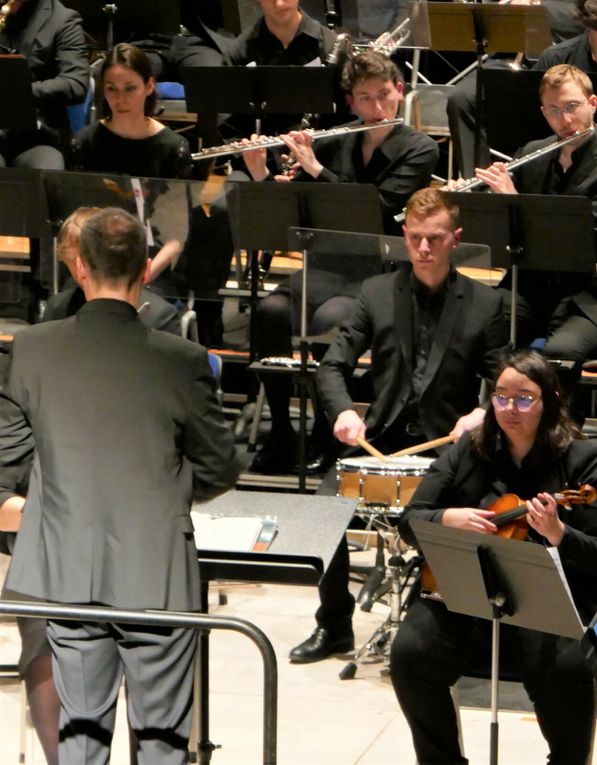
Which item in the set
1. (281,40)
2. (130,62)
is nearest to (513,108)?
(281,40)

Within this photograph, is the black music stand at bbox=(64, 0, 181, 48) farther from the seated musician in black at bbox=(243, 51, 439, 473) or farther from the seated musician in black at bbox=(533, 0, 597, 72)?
the seated musician in black at bbox=(533, 0, 597, 72)

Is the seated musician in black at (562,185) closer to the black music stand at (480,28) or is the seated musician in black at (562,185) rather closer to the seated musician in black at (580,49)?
the seated musician in black at (580,49)

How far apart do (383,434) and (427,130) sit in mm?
3460

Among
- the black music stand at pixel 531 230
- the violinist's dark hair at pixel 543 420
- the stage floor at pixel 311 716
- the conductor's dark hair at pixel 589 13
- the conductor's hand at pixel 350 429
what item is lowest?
the stage floor at pixel 311 716

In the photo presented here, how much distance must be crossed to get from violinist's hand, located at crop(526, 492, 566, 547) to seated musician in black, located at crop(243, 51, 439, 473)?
278 centimetres

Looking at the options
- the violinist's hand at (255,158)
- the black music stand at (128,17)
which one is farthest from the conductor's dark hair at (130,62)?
the black music stand at (128,17)

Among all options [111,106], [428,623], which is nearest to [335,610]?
[428,623]

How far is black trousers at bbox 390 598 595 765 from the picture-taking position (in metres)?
3.69

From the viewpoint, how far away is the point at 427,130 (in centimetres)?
837

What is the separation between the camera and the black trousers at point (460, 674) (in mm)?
3693

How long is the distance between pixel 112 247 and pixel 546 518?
4.58 feet

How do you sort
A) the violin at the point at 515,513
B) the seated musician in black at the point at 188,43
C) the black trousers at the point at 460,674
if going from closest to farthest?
the black trousers at the point at 460,674 < the violin at the point at 515,513 < the seated musician in black at the point at 188,43

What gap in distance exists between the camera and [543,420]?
4.10 m

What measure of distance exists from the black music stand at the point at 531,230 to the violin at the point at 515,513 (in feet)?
6.40
